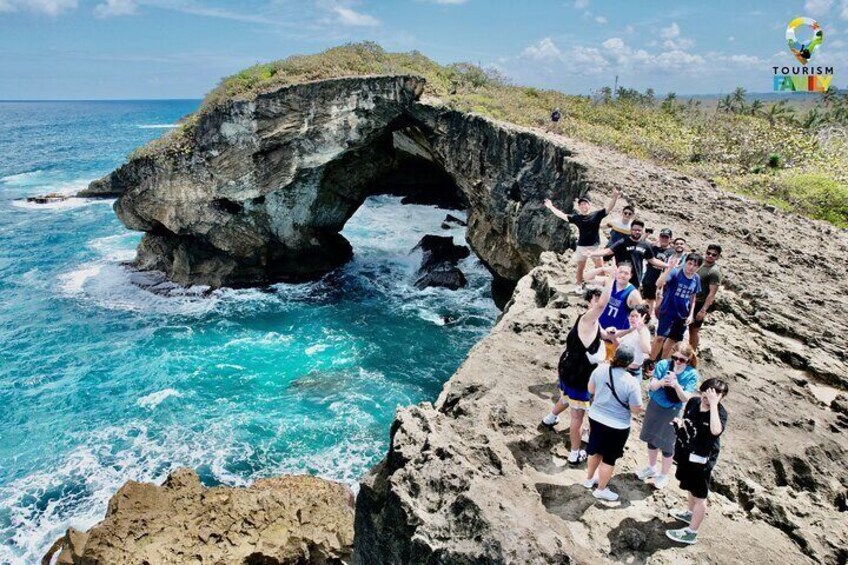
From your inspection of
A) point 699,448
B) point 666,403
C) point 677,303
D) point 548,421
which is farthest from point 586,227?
point 699,448

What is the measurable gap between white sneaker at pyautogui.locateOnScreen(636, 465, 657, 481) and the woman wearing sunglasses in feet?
0.08

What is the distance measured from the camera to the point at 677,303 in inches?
319

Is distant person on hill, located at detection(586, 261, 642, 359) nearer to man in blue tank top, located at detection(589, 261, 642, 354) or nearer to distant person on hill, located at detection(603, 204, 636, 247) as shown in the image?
man in blue tank top, located at detection(589, 261, 642, 354)

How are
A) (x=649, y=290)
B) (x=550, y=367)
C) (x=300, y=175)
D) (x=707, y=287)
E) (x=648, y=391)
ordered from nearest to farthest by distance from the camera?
(x=648, y=391)
(x=550, y=367)
(x=707, y=287)
(x=649, y=290)
(x=300, y=175)

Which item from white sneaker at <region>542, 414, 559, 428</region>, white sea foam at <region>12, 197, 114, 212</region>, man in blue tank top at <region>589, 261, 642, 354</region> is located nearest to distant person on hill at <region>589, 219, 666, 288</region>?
man in blue tank top at <region>589, 261, 642, 354</region>

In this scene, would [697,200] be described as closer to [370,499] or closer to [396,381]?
[396,381]

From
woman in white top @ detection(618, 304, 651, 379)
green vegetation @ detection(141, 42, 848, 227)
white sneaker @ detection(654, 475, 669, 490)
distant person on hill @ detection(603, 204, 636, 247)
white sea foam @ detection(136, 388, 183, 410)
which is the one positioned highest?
green vegetation @ detection(141, 42, 848, 227)

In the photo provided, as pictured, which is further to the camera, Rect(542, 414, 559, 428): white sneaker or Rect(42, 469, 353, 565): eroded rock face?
Rect(42, 469, 353, 565): eroded rock face

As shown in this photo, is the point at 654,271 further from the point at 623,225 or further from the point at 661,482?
the point at 661,482

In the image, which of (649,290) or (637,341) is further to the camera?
(649,290)

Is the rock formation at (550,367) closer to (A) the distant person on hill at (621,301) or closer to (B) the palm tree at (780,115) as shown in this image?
(A) the distant person on hill at (621,301)

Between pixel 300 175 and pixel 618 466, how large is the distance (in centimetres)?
2127

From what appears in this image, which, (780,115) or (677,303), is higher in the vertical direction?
(780,115)

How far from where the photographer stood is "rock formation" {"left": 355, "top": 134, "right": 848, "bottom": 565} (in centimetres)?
525
